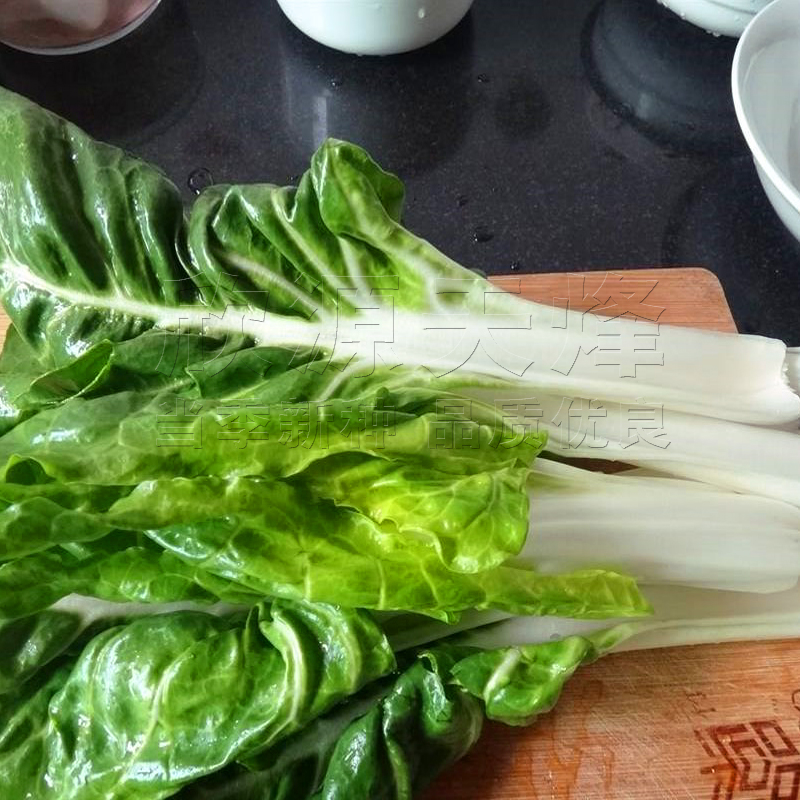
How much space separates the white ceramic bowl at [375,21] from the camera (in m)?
1.57

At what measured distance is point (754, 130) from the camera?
1.33 m

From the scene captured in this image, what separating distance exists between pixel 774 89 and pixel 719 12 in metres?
0.32

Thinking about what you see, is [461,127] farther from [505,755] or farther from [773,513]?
[505,755]

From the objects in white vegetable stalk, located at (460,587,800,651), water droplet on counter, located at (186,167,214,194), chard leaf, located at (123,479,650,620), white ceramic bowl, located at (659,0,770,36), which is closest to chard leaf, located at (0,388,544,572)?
chard leaf, located at (123,479,650,620)

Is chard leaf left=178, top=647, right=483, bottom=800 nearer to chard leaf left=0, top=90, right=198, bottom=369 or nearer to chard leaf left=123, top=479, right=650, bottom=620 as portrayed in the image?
chard leaf left=123, top=479, right=650, bottom=620

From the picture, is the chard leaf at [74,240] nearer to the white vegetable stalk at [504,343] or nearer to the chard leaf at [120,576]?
the white vegetable stalk at [504,343]

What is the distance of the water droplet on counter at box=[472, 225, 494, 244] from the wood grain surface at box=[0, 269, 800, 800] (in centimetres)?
84

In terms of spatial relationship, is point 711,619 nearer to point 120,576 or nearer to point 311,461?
point 311,461

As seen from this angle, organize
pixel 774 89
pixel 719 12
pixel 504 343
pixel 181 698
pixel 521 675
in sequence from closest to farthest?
pixel 181 698 < pixel 521 675 < pixel 504 343 < pixel 774 89 < pixel 719 12

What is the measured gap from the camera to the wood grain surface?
38.4 inches

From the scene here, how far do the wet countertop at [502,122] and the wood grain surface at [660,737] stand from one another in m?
0.69

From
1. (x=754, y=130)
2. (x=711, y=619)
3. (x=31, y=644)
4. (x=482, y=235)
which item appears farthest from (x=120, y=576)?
(x=754, y=130)

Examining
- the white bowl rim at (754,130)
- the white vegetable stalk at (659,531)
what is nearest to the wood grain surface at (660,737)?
the white vegetable stalk at (659,531)

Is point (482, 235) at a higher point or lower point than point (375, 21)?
lower
